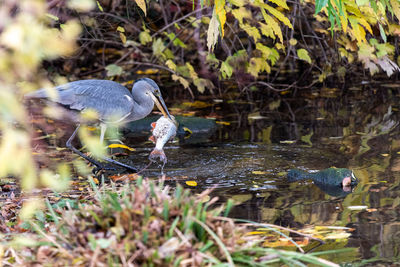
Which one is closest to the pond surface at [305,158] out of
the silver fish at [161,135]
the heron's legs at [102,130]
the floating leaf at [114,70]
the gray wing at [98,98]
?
the silver fish at [161,135]

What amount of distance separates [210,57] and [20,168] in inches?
247

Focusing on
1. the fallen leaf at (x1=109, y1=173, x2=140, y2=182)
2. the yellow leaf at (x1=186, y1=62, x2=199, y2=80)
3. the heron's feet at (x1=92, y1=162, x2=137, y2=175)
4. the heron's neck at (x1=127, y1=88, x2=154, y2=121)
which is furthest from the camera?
the yellow leaf at (x1=186, y1=62, x2=199, y2=80)

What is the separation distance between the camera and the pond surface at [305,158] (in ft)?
14.3

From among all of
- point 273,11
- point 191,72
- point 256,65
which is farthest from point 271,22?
point 191,72

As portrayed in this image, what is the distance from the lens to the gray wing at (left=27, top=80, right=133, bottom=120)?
6695 millimetres

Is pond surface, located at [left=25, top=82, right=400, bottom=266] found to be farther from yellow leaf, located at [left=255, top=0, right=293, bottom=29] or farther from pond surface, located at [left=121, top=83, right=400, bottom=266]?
yellow leaf, located at [left=255, top=0, right=293, bottom=29]

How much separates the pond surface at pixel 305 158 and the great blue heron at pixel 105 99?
0.46 meters

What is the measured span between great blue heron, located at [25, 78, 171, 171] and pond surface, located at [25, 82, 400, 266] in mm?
457

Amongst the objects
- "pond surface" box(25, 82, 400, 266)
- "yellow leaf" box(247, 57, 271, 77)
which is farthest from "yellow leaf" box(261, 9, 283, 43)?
"yellow leaf" box(247, 57, 271, 77)

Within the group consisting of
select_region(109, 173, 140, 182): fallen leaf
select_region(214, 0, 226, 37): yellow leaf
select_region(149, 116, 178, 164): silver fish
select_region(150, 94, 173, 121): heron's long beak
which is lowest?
select_region(109, 173, 140, 182): fallen leaf

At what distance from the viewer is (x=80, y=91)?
22.3 ft

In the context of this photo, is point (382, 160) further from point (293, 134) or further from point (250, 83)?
point (250, 83)

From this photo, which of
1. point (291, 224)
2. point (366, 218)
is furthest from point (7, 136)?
point (366, 218)

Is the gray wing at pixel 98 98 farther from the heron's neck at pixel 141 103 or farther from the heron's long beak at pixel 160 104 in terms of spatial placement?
the heron's long beak at pixel 160 104
